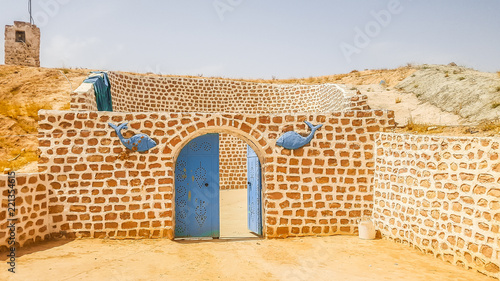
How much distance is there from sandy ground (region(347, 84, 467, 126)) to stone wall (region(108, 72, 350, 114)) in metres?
2.19

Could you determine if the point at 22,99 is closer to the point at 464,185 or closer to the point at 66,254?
the point at 66,254

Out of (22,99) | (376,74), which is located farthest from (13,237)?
(376,74)

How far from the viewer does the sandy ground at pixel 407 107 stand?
10.0 meters

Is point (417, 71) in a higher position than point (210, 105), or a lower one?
higher

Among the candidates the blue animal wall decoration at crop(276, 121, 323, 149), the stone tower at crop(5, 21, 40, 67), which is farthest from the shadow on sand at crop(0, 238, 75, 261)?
the stone tower at crop(5, 21, 40, 67)

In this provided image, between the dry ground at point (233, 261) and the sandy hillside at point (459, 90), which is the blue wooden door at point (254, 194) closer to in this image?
the dry ground at point (233, 261)

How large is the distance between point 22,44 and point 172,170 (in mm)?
14358

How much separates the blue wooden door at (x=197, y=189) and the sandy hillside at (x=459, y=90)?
6.96m

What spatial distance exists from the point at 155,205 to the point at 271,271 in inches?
113

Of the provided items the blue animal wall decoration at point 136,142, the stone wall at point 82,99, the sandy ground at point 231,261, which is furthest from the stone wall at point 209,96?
the sandy ground at point 231,261

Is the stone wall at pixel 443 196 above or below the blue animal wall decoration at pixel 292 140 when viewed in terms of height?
below

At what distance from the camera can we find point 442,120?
32.8ft

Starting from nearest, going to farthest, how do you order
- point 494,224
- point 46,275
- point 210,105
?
point 494,224 < point 46,275 < point 210,105

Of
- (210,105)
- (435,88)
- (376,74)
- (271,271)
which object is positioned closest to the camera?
(271,271)
